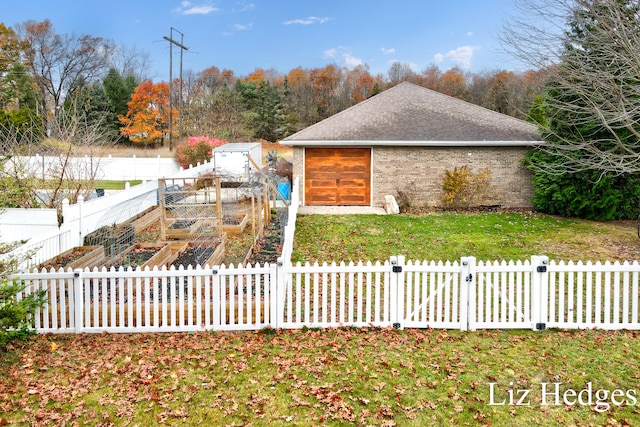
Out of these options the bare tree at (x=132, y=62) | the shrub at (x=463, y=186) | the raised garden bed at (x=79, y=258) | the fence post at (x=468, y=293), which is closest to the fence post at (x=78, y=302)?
the raised garden bed at (x=79, y=258)

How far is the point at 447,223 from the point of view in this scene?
1417 cm

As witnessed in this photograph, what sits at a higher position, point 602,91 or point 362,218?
point 602,91

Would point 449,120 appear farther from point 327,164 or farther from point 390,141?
point 327,164

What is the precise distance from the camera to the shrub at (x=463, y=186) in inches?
652

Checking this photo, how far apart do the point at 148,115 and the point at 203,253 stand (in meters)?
36.9

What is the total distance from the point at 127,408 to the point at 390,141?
44.7ft

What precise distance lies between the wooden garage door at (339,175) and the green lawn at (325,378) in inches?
436

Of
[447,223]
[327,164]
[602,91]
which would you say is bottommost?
[447,223]

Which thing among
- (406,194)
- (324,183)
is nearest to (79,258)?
(324,183)

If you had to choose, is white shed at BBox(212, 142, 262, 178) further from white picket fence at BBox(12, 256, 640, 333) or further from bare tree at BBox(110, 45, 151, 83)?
bare tree at BBox(110, 45, 151, 83)

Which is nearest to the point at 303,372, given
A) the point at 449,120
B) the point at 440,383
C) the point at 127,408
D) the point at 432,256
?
the point at 440,383

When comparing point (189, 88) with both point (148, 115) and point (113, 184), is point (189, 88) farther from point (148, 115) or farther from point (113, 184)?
point (113, 184)

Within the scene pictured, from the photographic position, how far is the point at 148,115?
4325cm

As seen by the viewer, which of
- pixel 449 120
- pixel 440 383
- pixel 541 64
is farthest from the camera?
pixel 449 120
